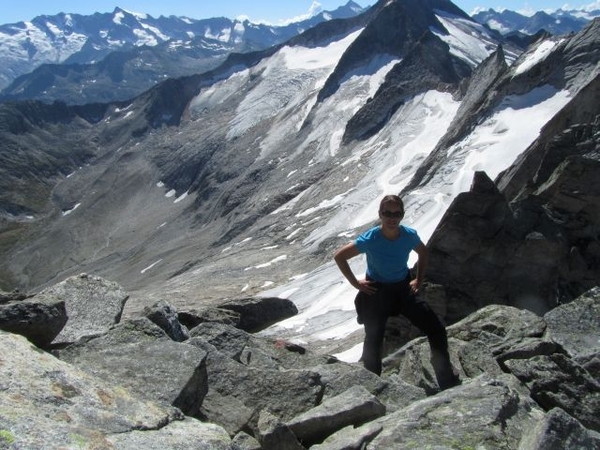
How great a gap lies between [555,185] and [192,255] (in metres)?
87.4

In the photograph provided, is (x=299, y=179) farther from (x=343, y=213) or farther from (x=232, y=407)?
(x=232, y=407)

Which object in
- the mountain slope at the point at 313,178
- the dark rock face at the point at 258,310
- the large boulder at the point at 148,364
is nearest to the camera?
the large boulder at the point at 148,364

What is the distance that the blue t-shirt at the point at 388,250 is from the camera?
11.5 m

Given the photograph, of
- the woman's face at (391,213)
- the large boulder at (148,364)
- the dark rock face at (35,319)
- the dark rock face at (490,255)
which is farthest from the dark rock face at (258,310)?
the woman's face at (391,213)

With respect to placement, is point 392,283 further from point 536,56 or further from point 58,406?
point 536,56

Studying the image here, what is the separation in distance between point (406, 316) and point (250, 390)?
316 cm

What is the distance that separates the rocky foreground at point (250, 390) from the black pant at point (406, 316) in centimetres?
48

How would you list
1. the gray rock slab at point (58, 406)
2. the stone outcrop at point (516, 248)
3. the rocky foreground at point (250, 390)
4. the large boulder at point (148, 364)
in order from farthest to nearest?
the stone outcrop at point (516, 248)
the large boulder at point (148, 364)
the rocky foreground at point (250, 390)
the gray rock slab at point (58, 406)

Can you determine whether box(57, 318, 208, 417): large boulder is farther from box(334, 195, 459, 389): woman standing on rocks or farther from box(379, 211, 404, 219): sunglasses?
box(379, 211, 404, 219): sunglasses

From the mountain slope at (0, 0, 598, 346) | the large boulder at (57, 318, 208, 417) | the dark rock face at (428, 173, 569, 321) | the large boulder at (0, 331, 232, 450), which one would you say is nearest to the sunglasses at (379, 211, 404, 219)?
the large boulder at (57, 318, 208, 417)

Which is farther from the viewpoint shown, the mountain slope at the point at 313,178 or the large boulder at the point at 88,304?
the mountain slope at the point at 313,178

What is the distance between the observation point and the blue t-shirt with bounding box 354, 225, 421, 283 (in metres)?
11.5

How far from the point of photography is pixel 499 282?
2706 cm

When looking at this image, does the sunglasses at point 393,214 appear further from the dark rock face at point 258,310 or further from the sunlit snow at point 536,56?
the sunlit snow at point 536,56
